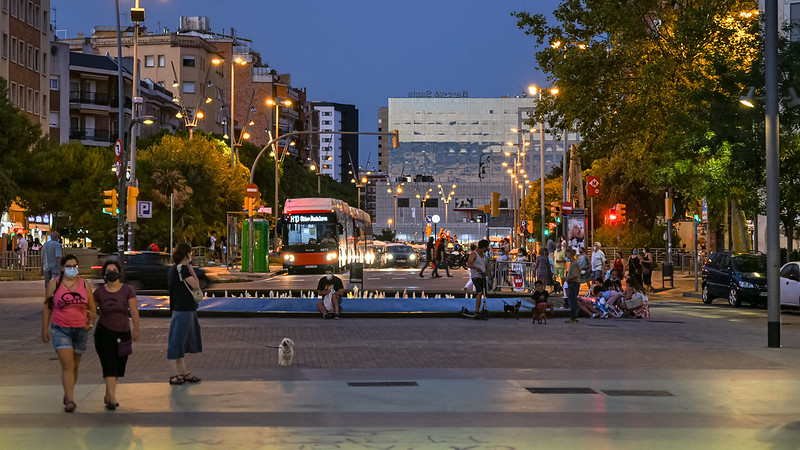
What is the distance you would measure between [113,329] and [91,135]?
3855 inches

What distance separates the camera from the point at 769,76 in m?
20.8

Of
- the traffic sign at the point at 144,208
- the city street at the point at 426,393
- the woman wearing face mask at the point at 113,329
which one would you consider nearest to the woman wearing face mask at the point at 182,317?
the city street at the point at 426,393

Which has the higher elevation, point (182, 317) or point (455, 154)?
point (455, 154)

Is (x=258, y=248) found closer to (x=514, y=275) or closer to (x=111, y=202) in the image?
(x=111, y=202)

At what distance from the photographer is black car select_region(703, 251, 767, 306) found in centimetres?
3450

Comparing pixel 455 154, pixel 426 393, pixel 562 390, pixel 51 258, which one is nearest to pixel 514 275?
pixel 51 258

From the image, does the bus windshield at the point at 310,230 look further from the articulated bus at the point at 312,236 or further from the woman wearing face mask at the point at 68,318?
the woman wearing face mask at the point at 68,318

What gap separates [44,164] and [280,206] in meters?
52.5

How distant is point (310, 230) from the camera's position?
59.0 meters

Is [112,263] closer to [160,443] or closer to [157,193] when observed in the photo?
[160,443]

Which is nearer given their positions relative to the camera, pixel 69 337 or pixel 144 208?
pixel 69 337

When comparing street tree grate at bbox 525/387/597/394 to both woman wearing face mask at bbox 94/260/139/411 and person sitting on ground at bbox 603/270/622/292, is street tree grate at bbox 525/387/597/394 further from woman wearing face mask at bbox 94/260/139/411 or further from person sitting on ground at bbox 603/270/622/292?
person sitting on ground at bbox 603/270/622/292

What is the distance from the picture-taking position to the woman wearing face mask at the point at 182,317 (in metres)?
14.9

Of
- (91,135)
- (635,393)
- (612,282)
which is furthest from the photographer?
(91,135)
